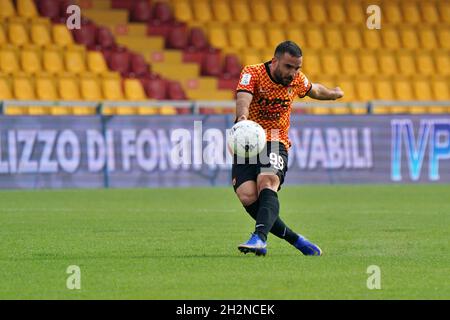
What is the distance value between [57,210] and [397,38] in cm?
1577

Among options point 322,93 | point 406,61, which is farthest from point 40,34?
point 322,93

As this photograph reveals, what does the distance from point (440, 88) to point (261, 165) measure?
62.0 ft

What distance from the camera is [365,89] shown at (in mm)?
28859

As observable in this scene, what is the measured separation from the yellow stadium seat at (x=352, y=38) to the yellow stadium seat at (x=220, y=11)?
2.92m

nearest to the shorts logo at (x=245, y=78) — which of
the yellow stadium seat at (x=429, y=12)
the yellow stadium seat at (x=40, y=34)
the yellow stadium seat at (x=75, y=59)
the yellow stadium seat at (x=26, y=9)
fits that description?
the yellow stadium seat at (x=75, y=59)

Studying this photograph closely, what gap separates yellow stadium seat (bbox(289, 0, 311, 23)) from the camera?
30.6m

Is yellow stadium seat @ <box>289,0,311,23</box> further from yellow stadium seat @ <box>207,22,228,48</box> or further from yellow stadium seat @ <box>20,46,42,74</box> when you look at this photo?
yellow stadium seat @ <box>20,46,42,74</box>

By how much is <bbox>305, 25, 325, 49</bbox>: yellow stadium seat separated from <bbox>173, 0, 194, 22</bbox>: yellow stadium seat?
9.35ft

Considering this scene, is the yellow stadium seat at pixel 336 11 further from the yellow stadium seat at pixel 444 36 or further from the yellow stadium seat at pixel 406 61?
the yellow stadium seat at pixel 444 36

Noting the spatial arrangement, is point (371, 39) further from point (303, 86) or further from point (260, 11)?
point (303, 86)

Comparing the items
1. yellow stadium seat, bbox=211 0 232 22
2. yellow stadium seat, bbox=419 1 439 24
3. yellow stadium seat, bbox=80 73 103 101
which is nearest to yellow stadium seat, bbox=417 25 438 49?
yellow stadium seat, bbox=419 1 439 24

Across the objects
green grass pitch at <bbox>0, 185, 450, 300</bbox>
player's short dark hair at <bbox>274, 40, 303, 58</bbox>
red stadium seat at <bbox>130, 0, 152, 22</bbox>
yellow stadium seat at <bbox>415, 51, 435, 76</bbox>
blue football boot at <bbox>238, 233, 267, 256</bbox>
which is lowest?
green grass pitch at <bbox>0, 185, 450, 300</bbox>

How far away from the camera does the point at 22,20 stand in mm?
25625
